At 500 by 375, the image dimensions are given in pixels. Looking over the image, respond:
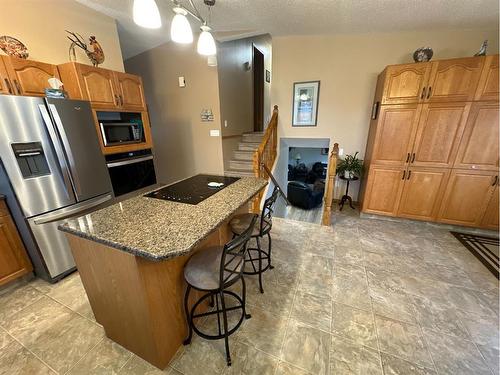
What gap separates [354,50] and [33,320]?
201 inches

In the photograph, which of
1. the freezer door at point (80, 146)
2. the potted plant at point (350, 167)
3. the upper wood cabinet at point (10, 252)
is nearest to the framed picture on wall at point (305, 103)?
the potted plant at point (350, 167)

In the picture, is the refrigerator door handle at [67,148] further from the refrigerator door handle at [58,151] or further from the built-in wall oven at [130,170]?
the built-in wall oven at [130,170]

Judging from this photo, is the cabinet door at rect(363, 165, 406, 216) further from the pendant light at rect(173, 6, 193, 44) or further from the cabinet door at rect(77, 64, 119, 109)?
the cabinet door at rect(77, 64, 119, 109)

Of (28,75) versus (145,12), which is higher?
(145,12)

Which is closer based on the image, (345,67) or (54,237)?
(54,237)

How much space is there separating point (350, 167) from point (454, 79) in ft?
5.31

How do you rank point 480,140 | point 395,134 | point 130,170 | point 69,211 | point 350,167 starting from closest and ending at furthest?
point 69,211
point 480,140
point 130,170
point 395,134
point 350,167

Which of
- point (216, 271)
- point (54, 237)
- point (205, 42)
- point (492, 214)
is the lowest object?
point (492, 214)

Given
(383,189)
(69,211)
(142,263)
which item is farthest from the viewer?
(383,189)

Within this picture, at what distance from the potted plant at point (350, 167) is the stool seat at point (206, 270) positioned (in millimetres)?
2947

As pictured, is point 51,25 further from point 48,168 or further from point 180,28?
point 180,28

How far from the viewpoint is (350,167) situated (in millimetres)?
3518

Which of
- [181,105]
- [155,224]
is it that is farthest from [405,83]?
[181,105]

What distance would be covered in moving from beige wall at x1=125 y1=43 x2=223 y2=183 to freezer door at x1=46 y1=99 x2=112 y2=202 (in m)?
1.98
